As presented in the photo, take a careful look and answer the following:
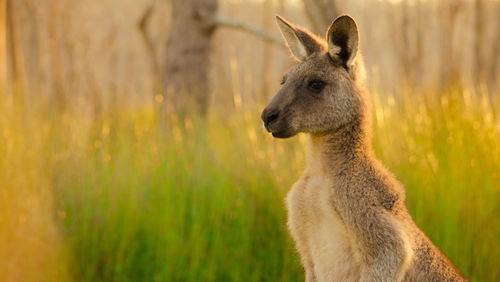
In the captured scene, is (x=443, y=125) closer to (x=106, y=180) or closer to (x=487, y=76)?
(x=106, y=180)

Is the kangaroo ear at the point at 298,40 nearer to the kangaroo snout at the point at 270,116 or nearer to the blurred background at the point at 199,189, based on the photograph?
the kangaroo snout at the point at 270,116

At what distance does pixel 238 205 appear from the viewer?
5445 millimetres

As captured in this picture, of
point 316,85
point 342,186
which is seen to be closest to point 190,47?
point 316,85

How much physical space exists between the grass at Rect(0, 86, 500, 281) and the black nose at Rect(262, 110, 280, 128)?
2.27 metres

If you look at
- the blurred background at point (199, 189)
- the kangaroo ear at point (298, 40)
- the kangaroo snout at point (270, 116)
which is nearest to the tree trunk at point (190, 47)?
the blurred background at point (199, 189)

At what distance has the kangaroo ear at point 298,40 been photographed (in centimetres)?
345

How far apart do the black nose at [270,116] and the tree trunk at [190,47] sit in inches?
238

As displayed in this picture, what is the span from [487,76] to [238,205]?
23.7 feet

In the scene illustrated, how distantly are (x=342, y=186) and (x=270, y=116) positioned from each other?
20.9 inches

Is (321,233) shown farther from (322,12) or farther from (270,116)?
(322,12)

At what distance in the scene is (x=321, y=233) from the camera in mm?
3111

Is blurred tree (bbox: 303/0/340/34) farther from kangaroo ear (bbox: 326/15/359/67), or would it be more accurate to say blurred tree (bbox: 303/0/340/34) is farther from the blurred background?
kangaroo ear (bbox: 326/15/359/67)

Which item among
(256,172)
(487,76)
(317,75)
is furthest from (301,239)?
Result: (487,76)

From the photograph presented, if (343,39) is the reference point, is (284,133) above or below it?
below
